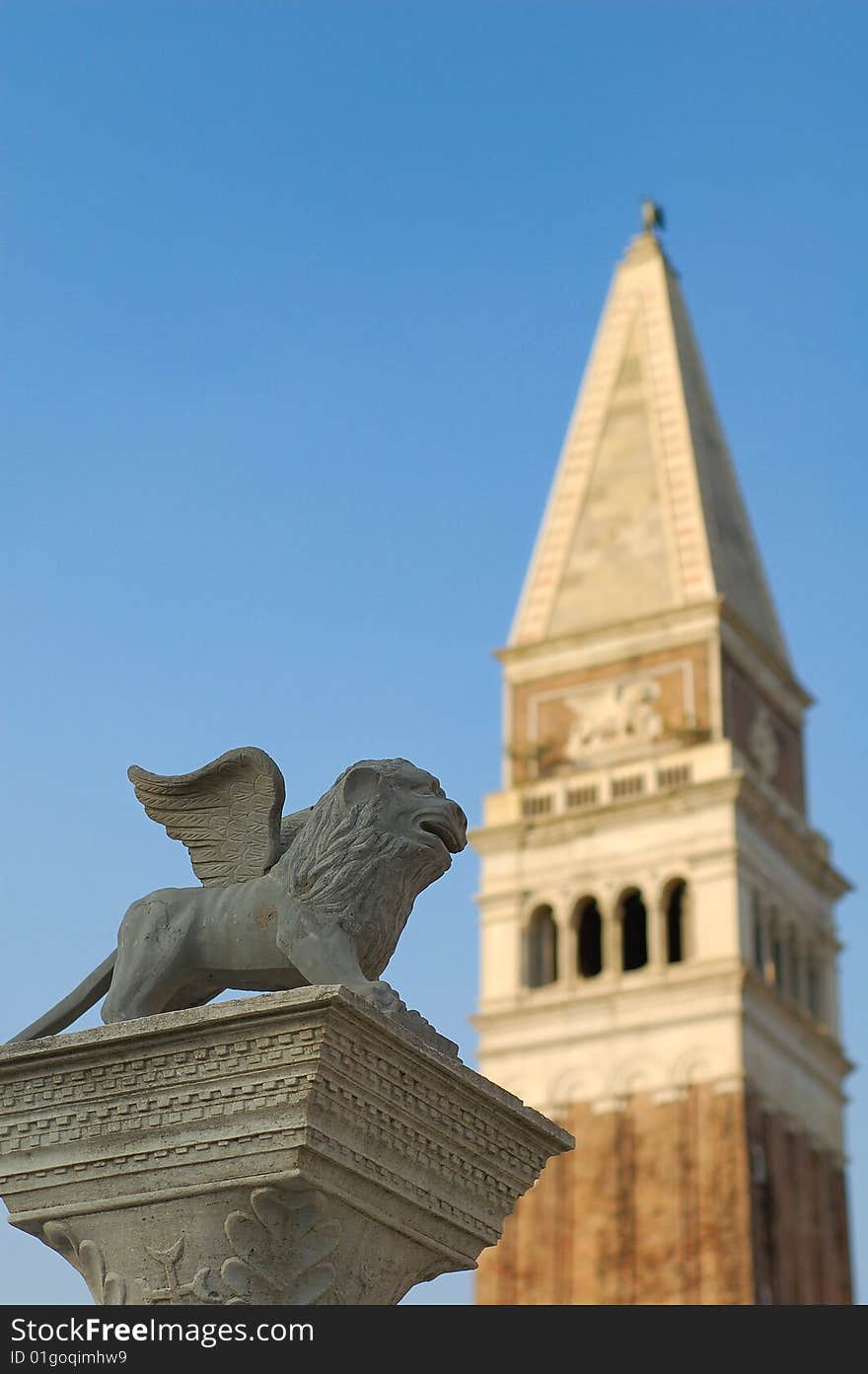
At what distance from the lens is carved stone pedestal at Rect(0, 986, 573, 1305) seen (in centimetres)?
514

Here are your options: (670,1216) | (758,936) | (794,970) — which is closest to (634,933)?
(758,936)

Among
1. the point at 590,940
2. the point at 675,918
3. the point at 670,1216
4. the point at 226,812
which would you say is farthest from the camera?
the point at 590,940

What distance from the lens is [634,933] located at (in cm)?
3781

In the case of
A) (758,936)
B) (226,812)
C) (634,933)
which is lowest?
(226,812)

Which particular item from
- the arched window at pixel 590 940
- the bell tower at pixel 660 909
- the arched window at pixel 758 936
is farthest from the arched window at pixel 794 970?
the arched window at pixel 590 940

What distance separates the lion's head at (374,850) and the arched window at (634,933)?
32000mm

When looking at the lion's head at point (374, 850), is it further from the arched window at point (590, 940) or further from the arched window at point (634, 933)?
the arched window at point (590, 940)

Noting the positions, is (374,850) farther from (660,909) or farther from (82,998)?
(660,909)

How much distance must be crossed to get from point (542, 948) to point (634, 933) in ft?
5.12

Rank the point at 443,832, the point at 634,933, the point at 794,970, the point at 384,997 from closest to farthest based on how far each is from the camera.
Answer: the point at 384,997, the point at 443,832, the point at 634,933, the point at 794,970

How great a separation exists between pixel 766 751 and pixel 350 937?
34.3m

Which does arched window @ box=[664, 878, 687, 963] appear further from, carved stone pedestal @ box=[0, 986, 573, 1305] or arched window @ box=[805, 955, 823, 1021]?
carved stone pedestal @ box=[0, 986, 573, 1305]

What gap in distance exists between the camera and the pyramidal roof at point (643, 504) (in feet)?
131
